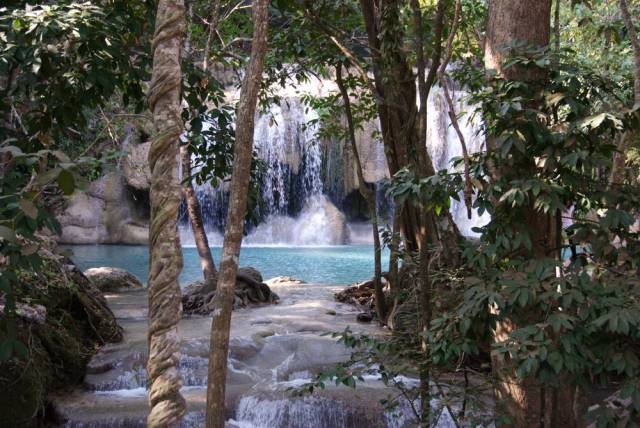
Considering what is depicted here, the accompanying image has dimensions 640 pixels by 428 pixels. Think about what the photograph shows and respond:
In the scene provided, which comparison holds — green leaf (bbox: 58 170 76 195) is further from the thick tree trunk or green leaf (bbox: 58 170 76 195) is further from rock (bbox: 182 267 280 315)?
rock (bbox: 182 267 280 315)

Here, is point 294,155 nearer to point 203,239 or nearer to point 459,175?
point 203,239

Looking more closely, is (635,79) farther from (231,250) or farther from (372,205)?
(372,205)

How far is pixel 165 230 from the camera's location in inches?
83.4

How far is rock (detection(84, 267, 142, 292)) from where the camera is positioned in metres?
11.4

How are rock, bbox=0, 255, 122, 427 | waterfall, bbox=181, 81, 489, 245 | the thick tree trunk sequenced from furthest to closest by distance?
waterfall, bbox=181, 81, 489, 245, rock, bbox=0, 255, 122, 427, the thick tree trunk

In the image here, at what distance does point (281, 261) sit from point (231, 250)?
15.3m

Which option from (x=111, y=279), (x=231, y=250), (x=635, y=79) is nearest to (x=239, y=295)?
(x=111, y=279)

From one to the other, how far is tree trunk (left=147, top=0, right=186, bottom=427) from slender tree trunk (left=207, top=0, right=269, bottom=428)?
0.28 meters

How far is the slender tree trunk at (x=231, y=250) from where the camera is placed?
2.37m

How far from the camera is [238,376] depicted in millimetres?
5875

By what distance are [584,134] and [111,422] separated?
12.9 feet

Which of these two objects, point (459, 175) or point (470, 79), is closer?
point (459, 175)

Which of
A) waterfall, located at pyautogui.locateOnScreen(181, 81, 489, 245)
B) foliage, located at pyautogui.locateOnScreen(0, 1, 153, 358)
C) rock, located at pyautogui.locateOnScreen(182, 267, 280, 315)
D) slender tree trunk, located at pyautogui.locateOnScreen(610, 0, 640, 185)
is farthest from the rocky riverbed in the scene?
waterfall, located at pyautogui.locateOnScreen(181, 81, 489, 245)

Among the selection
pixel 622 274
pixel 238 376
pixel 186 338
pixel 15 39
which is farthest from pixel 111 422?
pixel 622 274
